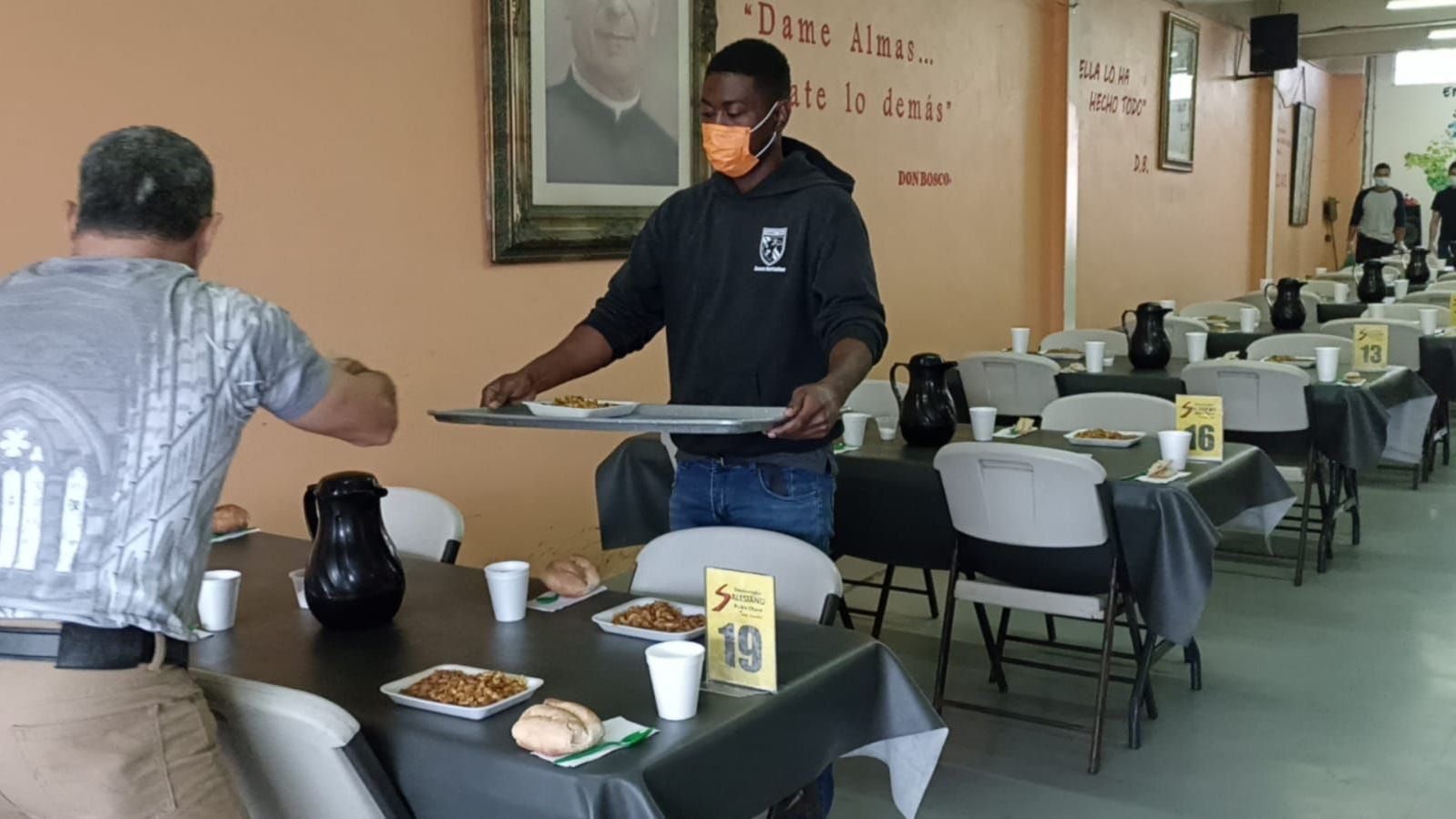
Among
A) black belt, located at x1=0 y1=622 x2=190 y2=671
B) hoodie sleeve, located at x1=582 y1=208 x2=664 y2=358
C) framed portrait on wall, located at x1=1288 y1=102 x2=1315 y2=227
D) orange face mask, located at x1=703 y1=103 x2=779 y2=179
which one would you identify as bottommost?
black belt, located at x1=0 y1=622 x2=190 y2=671

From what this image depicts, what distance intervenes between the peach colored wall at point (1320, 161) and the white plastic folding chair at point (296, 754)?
A: 38.8 ft

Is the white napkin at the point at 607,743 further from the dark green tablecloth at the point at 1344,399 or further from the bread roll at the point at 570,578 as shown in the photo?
the dark green tablecloth at the point at 1344,399

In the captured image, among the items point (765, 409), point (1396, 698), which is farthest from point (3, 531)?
point (1396, 698)

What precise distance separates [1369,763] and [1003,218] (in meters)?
4.31

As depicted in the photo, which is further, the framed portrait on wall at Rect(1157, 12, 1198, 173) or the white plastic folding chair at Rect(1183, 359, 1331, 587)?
the framed portrait on wall at Rect(1157, 12, 1198, 173)

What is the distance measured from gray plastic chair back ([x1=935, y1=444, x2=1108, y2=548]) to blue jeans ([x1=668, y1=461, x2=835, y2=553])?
780 millimetres

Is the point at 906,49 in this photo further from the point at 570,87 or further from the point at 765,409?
the point at 765,409

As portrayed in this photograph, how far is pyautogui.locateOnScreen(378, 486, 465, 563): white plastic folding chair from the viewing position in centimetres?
277

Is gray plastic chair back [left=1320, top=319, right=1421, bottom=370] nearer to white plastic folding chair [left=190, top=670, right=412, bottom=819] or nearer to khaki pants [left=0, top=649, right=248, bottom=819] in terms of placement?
white plastic folding chair [left=190, top=670, right=412, bottom=819]

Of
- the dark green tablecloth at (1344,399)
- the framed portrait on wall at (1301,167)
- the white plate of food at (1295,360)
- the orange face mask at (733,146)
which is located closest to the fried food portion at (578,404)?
the orange face mask at (733,146)

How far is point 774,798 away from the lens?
1.66m

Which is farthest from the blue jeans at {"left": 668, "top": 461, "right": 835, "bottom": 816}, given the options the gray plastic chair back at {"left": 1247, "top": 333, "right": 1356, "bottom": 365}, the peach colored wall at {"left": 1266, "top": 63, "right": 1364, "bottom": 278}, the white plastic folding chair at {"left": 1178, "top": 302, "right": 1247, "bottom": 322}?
the peach colored wall at {"left": 1266, "top": 63, "right": 1364, "bottom": 278}

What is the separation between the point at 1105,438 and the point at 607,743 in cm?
237

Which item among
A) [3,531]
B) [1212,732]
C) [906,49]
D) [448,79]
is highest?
[906,49]
